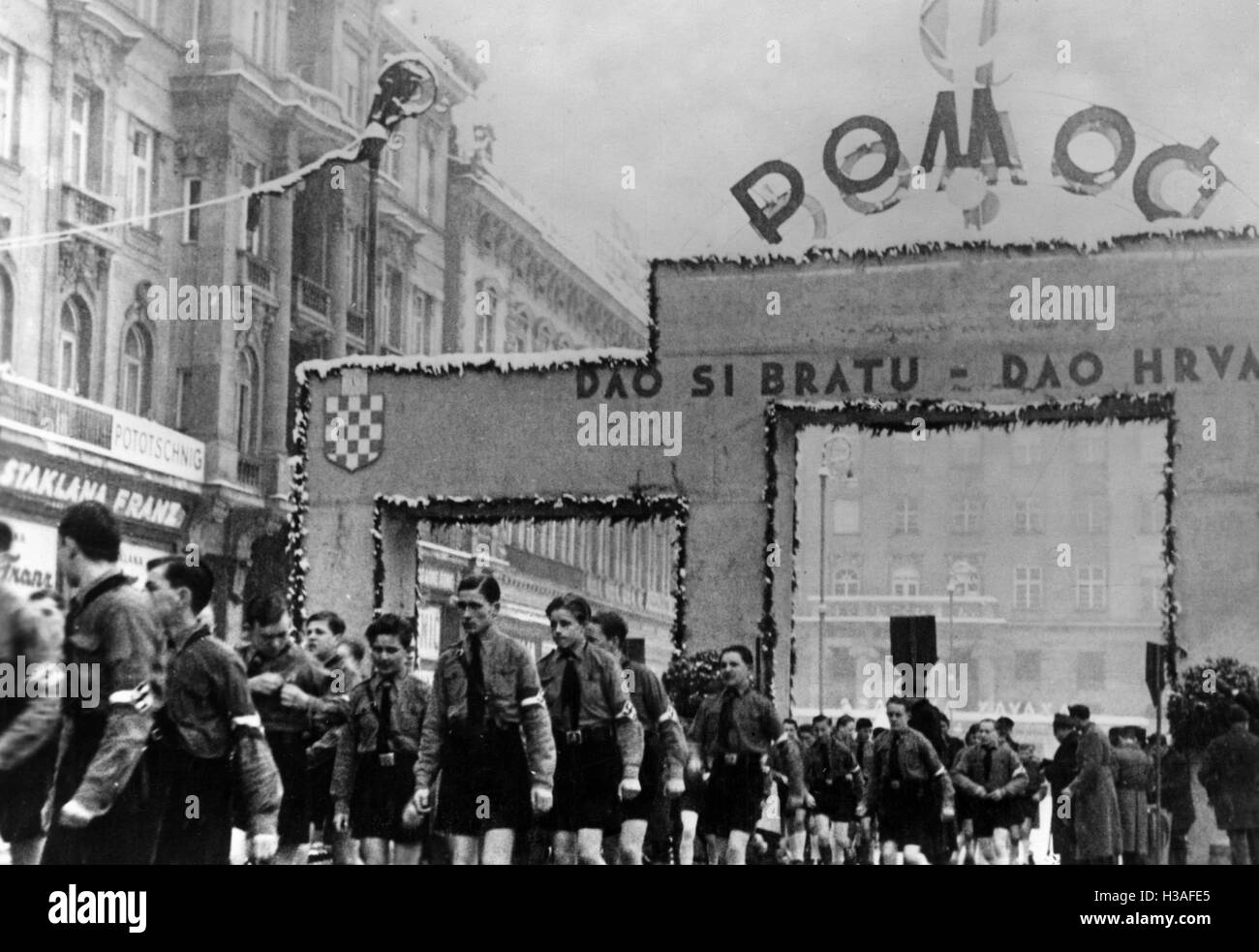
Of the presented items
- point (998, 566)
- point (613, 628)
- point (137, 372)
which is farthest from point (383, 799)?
point (998, 566)

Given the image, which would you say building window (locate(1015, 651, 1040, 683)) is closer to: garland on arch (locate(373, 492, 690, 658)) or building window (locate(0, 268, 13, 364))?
garland on arch (locate(373, 492, 690, 658))

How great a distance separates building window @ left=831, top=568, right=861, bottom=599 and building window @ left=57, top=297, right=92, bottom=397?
4.48 meters

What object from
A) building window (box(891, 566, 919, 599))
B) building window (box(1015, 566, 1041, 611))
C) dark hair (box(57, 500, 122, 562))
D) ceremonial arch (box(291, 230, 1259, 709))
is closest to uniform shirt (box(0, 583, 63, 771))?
dark hair (box(57, 500, 122, 562))

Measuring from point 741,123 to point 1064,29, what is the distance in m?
1.77

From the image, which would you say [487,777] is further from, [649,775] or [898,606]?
[898,606]

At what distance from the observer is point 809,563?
44.0 ft

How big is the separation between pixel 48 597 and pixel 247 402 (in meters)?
2.95

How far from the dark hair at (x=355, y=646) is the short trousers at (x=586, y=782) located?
2.11 metres

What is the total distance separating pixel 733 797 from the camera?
1036 centimetres

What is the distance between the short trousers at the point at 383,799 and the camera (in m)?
9.59

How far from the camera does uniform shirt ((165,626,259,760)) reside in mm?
7613
